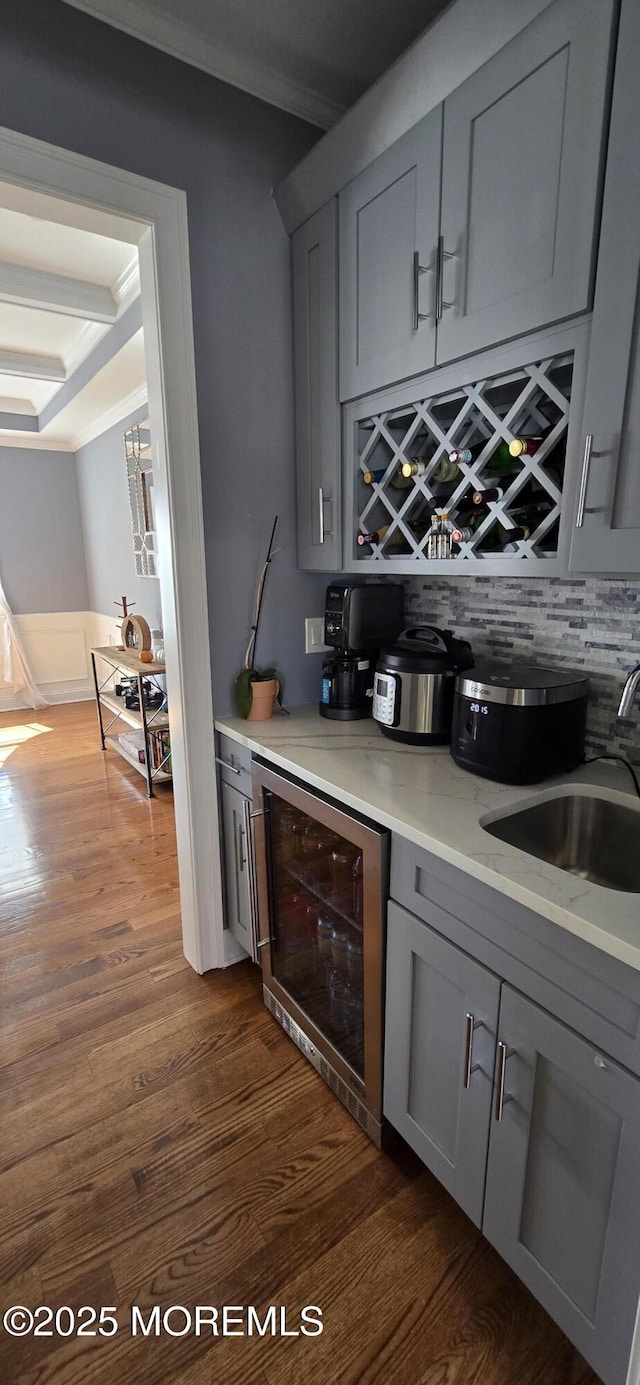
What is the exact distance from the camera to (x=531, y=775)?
1.27 meters

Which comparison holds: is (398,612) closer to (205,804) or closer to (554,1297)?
(205,804)

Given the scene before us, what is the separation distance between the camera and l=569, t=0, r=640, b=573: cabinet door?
0.93 metres

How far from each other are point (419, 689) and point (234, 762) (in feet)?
2.10

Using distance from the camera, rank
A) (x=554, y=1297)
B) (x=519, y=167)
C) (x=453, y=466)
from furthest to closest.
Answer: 1. (x=453, y=466)
2. (x=519, y=167)
3. (x=554, y=1297)

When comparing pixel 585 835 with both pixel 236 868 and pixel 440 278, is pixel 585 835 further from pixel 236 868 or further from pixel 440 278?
pixel 440 278

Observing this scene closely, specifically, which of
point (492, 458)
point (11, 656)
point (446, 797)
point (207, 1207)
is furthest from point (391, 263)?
point (11, 656)

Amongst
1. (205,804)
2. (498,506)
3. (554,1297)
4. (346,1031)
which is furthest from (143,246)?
(554,1297)

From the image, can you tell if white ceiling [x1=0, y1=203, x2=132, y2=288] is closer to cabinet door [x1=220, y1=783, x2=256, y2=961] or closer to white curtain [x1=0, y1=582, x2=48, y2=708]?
cabinet door [x1=220, y1=783, x2=256, y2=961]

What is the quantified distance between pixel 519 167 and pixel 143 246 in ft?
Result: 3.21

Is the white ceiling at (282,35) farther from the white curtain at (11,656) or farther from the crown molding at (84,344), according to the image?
the white curtain at (11,656)

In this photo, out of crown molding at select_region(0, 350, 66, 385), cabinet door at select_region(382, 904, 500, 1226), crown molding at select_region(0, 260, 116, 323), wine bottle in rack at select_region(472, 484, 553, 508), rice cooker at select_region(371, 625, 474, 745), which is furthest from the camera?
crown molding at select_region(0, 350, 66, 385)

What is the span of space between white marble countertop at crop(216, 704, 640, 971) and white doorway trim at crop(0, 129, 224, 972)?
194 millimetres

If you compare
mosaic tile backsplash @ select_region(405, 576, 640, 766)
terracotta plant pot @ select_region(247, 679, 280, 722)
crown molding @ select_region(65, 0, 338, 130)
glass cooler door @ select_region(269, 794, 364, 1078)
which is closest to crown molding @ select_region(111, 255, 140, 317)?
crown molding @ select_region(65, 0, 338, 130)

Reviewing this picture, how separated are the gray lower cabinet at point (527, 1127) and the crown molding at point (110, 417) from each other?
3615 millimetres
